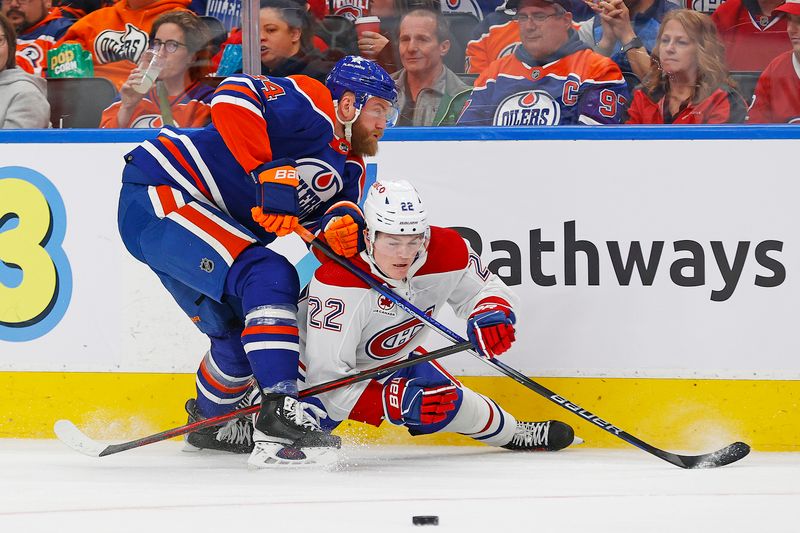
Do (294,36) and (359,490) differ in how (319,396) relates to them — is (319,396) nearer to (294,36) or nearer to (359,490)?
(359,490)

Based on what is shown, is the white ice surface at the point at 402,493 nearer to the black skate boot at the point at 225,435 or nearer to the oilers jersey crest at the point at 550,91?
the black skate boot at the point at 225,435

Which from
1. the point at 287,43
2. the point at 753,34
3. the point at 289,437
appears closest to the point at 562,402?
the point at 289,437

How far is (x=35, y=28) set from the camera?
12.2 ft

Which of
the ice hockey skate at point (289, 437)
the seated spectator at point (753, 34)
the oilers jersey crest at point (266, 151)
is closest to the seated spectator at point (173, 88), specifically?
the oilers jersey crest at point (266, 151)

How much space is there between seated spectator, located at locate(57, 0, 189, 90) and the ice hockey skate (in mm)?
1406

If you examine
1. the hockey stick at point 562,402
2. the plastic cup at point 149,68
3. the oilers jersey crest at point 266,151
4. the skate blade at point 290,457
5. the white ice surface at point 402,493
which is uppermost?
the plastic cup at point 149,68

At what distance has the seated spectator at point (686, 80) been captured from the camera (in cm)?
332

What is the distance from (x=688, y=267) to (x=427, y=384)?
0.88 m

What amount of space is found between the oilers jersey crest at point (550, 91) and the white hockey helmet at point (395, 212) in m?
0.63

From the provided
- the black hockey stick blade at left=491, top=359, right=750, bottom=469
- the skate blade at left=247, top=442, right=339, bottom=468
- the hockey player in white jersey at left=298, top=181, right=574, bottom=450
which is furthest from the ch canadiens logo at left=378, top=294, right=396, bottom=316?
the skate blade at left=247, top=442, right=339, bottom=468

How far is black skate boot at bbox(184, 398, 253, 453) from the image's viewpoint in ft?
10.8

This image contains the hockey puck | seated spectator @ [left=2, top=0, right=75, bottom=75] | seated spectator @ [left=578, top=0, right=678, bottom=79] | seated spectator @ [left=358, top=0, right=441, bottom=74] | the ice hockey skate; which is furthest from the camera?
seated spectator @ [left=2, top=0, right=75, bottom=75]

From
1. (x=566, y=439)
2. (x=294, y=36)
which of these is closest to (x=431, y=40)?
(x=294, y=36)

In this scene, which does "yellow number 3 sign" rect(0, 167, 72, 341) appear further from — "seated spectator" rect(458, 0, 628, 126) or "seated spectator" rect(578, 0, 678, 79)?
"seated spectator" rect(578, 0, 678, 79)
